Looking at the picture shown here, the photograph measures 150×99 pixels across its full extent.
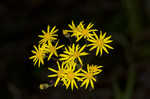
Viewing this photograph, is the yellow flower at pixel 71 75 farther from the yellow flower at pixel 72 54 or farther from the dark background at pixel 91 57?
the dark background at pixel 91 57

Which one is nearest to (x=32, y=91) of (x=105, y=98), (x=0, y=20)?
(x=105, y=98)

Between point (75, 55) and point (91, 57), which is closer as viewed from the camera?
point (75, 55)

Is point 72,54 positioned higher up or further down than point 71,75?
higher up

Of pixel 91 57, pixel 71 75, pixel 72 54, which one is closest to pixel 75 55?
pixel 72 54

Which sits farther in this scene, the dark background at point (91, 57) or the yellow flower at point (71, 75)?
the dark background at point (91, 57)

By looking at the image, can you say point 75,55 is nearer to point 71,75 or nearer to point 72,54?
point 72,54

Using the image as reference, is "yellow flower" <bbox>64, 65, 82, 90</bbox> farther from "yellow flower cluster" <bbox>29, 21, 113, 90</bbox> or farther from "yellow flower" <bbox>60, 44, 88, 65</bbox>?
"yellow flower" <bbox>60, 44, 88, 65</bbox>

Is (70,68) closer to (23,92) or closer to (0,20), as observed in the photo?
(23,92)

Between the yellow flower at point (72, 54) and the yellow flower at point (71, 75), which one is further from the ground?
the yellow flower at point (72, 54)

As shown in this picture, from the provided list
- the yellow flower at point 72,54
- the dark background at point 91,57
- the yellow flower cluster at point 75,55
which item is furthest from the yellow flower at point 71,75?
the dark background at point 91,57
